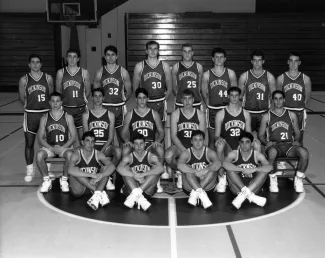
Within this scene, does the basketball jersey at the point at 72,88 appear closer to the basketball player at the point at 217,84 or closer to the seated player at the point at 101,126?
the seated player at the point at 101,126

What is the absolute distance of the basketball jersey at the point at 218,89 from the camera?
266 inches

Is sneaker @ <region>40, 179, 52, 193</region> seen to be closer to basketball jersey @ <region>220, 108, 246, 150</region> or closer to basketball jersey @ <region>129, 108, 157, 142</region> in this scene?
basketball jersey @ <region>129, 108, 157, 142</region>

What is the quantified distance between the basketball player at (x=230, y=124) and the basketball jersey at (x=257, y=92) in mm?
517

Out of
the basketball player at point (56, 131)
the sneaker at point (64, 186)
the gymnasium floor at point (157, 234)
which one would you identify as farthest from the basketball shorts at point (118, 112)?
the gymnasium floor at point (157, 234)

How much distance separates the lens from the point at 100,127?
6.26 metres

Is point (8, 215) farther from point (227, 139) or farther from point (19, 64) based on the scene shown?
point (19, 64)

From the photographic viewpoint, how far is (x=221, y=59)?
22.0 feet

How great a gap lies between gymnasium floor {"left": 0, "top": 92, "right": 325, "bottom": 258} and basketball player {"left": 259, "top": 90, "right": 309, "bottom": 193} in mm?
516

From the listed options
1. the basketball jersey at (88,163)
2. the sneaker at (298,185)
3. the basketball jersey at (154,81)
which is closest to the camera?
the basketball jersey at (88,163)

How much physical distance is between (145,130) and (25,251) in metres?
2.47

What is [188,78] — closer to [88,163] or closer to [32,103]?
[88,163]

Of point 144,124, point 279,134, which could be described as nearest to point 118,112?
point 144,124

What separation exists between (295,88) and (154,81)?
81.4 inches

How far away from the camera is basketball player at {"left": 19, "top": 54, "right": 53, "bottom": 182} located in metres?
6.49
